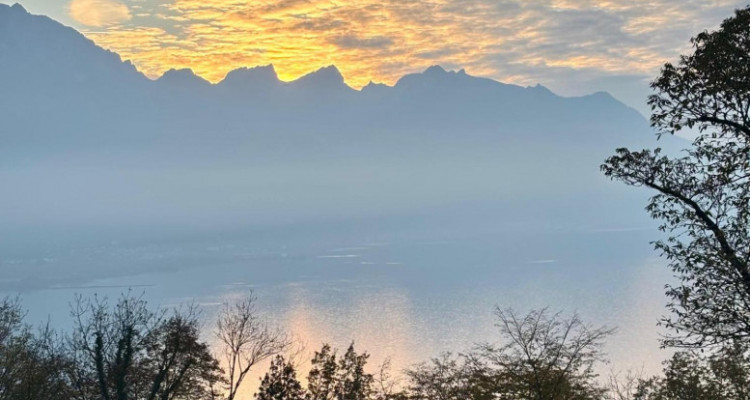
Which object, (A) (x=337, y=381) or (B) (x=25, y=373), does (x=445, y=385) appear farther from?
(B) (x=25, y=373)

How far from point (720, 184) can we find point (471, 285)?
131 meters

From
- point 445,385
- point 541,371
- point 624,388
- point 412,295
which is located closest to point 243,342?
point 445,385

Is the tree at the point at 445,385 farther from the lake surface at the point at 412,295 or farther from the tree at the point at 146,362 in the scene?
the lake surface at the point at 412,295

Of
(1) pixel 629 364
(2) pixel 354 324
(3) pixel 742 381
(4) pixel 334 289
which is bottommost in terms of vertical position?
(3) pixel 742 381

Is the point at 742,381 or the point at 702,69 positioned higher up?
the point at 702,69

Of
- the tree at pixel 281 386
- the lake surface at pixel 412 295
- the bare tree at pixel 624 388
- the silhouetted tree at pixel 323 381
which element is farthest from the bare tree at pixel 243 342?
the lake surface at pixel 412 295

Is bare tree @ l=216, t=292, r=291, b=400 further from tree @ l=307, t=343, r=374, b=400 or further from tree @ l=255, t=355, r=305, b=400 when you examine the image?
tree @ l=307, t=343, r=374, b=400

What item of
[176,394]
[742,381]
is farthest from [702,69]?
[176,394]

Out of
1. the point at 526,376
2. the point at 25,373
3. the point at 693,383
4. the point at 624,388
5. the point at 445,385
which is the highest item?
the point at 25,373

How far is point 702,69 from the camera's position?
9375 mm

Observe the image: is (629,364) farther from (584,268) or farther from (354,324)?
(584,268)

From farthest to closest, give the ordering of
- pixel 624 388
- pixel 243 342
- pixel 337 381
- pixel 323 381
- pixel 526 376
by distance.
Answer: pixel 624 388 → pixel 243 342 → pixel 337 381 → pixel 323 381 → pixel 526 376

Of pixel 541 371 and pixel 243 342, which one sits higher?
pixel 243 342

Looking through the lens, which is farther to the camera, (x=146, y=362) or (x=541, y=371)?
(x=146, y=362)
